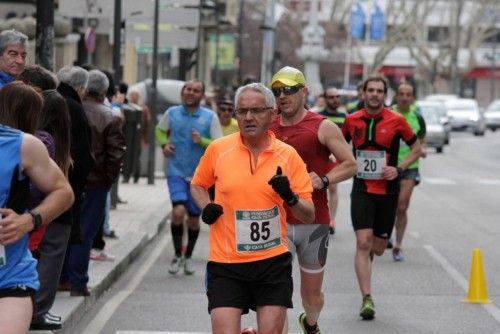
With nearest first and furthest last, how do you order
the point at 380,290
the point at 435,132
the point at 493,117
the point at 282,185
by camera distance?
the point at 282,185 < the point at 380,290 < the point at 435,132 < the point at 493,117

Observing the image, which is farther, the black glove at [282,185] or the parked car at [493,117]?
the parked car at [493,117]

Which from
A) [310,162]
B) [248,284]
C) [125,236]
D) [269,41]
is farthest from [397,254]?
[269,41]

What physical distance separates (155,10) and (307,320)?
17.1 metres

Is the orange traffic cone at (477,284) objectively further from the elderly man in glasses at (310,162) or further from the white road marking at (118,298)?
the elderly man in glasses at (310,162)

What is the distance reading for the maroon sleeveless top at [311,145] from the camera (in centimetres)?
926

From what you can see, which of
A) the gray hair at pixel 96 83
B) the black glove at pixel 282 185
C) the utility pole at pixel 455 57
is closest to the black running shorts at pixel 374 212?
the gray hair at pixel 96 83

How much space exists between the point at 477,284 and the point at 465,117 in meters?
58.5

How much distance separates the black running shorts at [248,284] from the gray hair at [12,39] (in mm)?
2759

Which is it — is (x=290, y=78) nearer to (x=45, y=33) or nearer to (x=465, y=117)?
(x=45, y=33)

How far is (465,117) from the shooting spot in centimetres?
7050

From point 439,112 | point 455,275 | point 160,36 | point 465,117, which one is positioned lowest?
point 465,117

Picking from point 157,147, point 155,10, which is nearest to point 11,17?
point 155,10

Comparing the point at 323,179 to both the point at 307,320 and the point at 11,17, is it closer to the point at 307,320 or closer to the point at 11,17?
the point at 307,320

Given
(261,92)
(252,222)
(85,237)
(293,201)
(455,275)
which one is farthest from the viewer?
(455,275)
